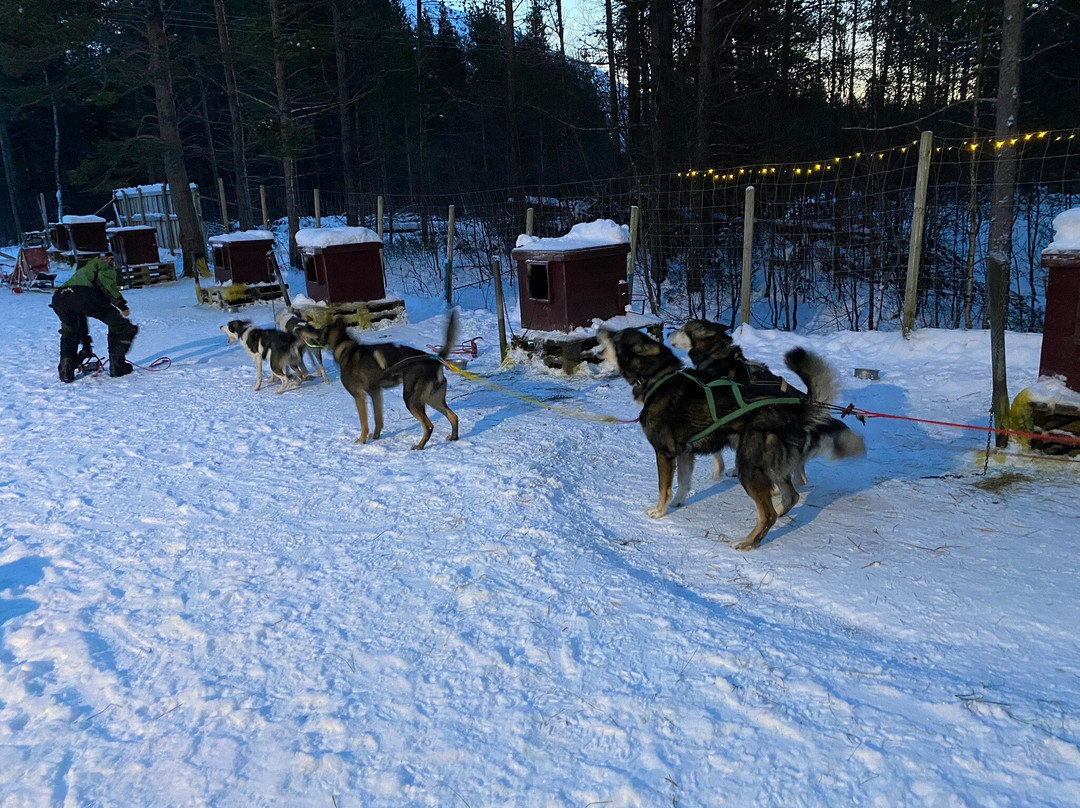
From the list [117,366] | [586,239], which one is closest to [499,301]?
[586,239]

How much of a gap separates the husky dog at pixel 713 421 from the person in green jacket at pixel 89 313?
23.1ft

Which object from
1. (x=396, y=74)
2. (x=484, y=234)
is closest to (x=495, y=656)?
(x=484, y=234)

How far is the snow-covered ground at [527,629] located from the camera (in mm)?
2244

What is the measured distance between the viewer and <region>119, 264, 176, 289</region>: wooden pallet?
1728 centimetres

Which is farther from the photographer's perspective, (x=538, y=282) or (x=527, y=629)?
(x=538, y=282)

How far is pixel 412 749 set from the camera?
7.82ft

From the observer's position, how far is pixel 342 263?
10398mm

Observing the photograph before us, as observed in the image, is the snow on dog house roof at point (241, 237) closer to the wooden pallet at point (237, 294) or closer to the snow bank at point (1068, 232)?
the wooden pallet at point (237, 294)

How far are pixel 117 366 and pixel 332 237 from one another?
11.1 feet

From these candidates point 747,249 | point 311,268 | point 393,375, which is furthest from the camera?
point 311,268

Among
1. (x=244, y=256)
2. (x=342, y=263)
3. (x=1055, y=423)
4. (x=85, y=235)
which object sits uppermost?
(x=85, y=235)

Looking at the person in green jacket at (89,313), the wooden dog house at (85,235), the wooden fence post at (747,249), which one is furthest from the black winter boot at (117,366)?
the wooden dog house at (85,235)

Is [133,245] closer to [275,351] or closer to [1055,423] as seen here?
[275,351]

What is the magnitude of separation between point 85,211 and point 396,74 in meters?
18.8
